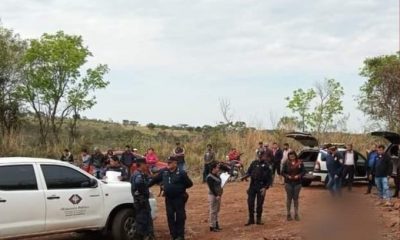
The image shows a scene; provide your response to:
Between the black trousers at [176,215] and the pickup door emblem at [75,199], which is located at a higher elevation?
the pickup door emblem at [75,199]

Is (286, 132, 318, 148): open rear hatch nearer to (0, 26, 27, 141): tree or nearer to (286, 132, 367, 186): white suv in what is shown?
(286, 132, 367, 186): white suv

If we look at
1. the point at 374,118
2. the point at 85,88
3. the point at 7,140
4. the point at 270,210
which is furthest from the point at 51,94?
the point at 270,210

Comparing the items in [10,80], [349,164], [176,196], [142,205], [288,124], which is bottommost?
[142,205]

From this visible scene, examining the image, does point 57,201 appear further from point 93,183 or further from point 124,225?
point 124,225

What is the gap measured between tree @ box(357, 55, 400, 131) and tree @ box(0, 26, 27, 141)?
18.8 m

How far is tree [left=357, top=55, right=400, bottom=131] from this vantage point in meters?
28.9

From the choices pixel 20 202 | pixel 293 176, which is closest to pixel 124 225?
pixel 20 202

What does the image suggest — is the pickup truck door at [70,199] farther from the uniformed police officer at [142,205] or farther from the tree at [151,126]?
the tree at [151,126]

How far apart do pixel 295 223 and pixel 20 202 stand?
6.11m

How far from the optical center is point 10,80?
3266 cm

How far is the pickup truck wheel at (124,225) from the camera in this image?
10734mm

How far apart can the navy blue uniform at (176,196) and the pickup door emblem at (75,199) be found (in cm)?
141

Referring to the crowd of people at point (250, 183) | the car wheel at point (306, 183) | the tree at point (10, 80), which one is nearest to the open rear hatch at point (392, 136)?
the crowd of people at point (250, 183)

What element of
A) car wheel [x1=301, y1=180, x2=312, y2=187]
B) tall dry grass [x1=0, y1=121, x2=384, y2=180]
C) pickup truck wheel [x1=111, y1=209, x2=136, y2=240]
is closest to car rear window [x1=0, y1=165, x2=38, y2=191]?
pickup truck wheel [x1=111, y1=209, x2=136, y2=240]
